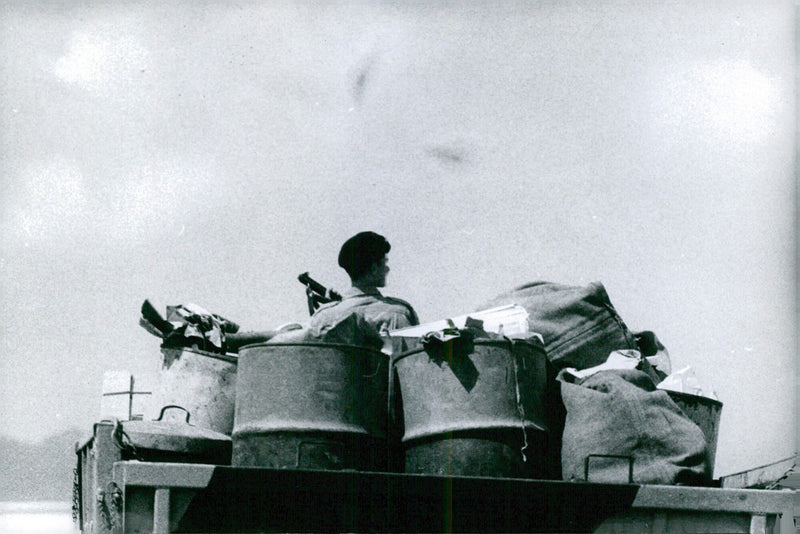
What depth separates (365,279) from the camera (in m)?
5.23

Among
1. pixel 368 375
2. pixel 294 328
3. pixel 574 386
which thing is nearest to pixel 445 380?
pixel 368 375

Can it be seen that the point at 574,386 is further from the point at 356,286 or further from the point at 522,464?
the point at 356,286

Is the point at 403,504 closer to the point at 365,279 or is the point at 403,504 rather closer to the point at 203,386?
the point at 203,386

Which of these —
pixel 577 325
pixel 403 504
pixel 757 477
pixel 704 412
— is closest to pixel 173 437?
pixel 403 504

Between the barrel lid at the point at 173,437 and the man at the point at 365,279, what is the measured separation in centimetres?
104

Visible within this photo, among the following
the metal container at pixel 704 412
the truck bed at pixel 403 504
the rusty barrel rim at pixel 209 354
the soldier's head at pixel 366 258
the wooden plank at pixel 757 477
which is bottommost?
the truck bed at pixel 403 504

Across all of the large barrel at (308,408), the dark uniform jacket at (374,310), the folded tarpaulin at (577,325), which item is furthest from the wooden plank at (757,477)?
the large barrel at (308,408)

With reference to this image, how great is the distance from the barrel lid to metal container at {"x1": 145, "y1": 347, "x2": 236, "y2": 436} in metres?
0.26

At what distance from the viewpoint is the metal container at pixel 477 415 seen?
12.6ft

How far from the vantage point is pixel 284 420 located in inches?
150

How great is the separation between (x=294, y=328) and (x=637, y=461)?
1.68 meters

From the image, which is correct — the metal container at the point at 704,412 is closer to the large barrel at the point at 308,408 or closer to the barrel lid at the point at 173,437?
the large barrel at the point at 308,408

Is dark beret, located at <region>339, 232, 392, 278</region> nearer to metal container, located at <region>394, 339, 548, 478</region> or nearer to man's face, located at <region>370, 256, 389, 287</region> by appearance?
man's face, located at <region>370, 256, 389, 287</region>

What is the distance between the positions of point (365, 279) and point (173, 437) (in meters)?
1.59
